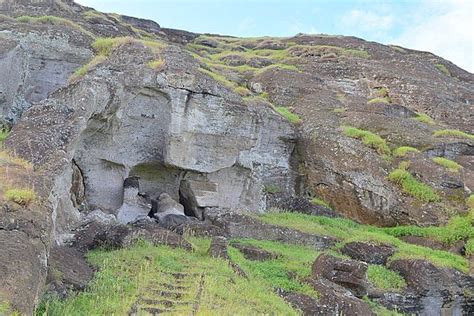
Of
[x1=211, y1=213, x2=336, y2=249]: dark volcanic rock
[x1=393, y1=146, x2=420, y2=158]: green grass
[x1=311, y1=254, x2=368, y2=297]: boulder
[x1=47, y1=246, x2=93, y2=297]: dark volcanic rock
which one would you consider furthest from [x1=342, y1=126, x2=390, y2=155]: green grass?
[x1=47, y1=246, x2=93, y2=297]: dark volcanic rock

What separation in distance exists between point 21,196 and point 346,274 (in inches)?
333

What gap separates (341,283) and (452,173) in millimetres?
11076

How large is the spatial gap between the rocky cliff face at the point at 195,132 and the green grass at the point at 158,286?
2.15 metres

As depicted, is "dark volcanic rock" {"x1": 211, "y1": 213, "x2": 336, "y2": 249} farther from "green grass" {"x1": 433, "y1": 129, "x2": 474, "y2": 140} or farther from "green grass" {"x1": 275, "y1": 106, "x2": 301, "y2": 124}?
"green grass" {"x1": 433, "y1": 129, "x2": 474, "y2": 140}

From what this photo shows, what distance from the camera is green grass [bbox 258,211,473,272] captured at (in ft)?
61.9

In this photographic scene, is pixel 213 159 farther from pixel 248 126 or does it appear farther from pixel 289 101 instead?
pixel 289 101

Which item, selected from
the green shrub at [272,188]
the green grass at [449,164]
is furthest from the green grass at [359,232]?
the green grass at [449,164]

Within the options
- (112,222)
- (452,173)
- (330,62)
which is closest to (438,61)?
(330,62)

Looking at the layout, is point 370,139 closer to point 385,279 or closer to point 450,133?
point 450,133

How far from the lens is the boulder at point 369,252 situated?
18891mm

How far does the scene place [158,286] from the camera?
452 inches

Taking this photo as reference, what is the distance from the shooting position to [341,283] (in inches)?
582

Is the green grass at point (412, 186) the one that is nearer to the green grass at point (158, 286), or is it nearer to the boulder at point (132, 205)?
the boulder at point (132, 205)

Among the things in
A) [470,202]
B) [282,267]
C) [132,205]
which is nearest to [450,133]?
[470,202]
